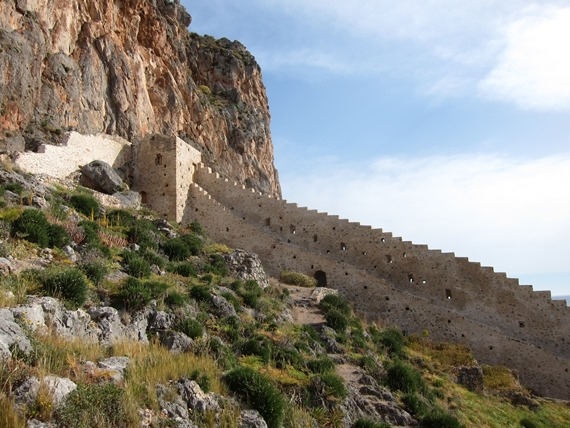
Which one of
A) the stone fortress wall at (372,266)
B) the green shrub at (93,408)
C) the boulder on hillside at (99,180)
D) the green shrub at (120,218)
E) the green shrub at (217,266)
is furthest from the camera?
the boulder on hillside at (99,180)

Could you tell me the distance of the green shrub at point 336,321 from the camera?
18.7m

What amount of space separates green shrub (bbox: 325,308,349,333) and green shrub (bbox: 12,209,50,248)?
10152mm

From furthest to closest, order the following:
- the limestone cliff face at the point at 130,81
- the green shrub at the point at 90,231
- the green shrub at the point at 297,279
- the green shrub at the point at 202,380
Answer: the green shrub at the point at 297,279 → the limestone cliff face at the point at 130,81 → the green shrub at the point at 90,231 → the green shrub at the point at 202,380

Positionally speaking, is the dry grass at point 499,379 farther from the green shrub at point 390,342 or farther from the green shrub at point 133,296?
the green shrub at point 133,296

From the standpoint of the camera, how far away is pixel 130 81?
34.5 m

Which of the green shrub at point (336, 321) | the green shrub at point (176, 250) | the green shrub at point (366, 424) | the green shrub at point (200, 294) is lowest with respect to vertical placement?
the green shrub at point (366, 424)

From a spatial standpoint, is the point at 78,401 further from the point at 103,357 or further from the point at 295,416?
the point at 295,416

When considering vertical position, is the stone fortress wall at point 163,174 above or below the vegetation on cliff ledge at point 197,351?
above

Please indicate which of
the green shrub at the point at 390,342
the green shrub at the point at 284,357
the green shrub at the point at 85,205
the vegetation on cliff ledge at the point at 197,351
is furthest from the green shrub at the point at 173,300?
the green shrub at the point at 390,342

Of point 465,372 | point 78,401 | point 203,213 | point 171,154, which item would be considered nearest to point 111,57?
point 171,154

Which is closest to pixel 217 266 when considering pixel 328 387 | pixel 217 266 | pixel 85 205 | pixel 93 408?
pixel 217 266

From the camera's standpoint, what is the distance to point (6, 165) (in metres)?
20.4

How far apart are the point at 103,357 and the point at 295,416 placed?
156 inches

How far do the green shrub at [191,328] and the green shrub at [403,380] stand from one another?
6088mm
